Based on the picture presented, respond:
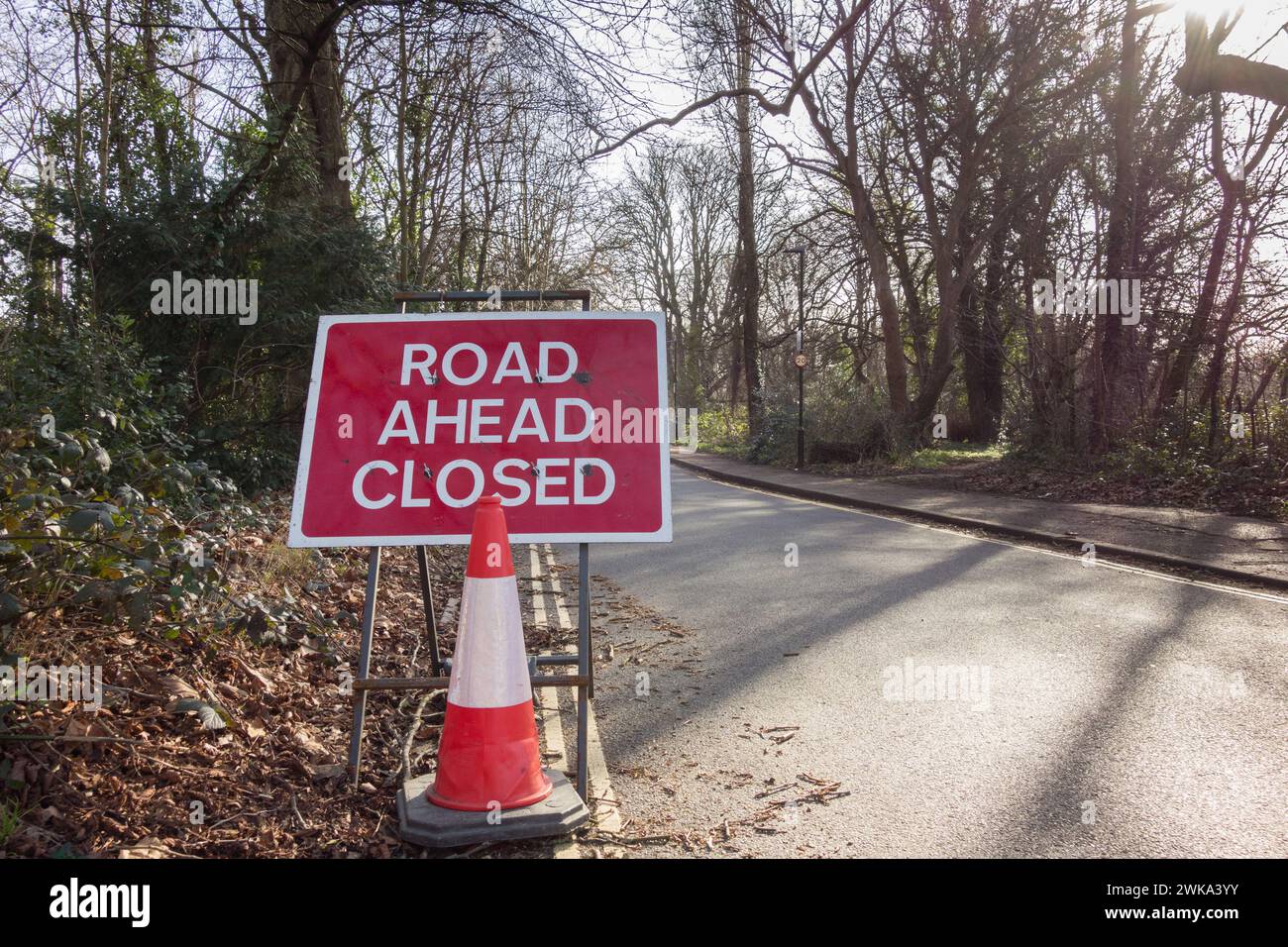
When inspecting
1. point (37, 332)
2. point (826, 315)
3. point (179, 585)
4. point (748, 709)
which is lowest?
point (748, 709)

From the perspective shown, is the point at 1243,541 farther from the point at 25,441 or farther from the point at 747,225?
the point at 747,225

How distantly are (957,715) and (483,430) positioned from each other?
2.86 metres

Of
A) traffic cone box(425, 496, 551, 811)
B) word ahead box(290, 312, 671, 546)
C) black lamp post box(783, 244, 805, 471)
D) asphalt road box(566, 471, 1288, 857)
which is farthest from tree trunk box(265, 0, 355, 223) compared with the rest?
black lamp post box(783, 244, 805, 471)

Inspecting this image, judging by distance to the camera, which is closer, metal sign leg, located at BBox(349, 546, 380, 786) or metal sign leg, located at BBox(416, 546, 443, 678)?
metal sign leg, located at BBox(349, 546, 380, 786)

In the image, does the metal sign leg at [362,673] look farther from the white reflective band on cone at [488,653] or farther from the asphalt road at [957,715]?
the asphalt road at [957,715]

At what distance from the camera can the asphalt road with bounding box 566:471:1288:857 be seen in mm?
3529

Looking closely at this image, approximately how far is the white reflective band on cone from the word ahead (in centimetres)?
57

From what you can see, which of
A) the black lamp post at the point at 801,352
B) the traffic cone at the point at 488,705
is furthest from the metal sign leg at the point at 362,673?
the black lamp post at the point at 801,352

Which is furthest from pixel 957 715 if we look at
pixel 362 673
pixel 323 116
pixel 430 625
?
pixel 323 116

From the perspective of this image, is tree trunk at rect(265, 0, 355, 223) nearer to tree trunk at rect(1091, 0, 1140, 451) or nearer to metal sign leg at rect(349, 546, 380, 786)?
metal sign leg at rect(349, 546, 380, 786)

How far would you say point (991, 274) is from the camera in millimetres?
24516

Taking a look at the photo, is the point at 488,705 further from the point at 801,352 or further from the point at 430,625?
the point at 801,352
